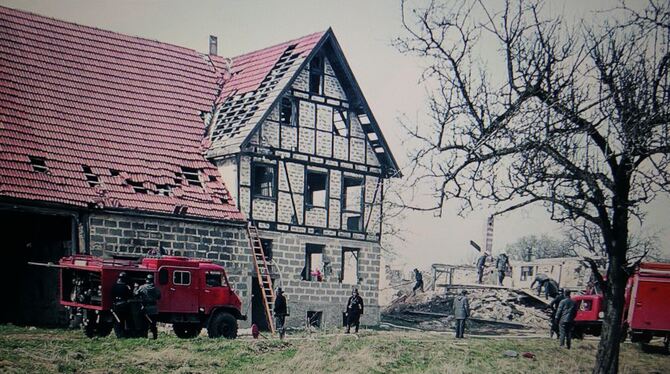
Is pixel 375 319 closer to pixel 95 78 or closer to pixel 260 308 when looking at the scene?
pixel 260 308

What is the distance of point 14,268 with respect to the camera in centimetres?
1529

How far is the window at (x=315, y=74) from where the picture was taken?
23266mm

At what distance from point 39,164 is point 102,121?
2.99m

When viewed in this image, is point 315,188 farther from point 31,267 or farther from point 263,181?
point 31,267

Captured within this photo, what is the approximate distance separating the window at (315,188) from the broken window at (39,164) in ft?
26.2

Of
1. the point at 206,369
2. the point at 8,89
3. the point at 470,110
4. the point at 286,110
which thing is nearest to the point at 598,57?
the point at 470,110

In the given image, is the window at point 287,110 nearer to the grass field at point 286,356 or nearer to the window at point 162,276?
the grass field at point 286,356

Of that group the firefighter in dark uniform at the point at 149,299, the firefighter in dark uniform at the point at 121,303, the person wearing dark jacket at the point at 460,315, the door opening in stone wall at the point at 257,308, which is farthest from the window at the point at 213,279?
the person wearing dark jacket at the point at 460,315

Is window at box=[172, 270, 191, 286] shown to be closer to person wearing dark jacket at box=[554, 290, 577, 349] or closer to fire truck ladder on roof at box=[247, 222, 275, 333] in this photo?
fire truck ladder on roof at box=[247, 222, 275, 333]

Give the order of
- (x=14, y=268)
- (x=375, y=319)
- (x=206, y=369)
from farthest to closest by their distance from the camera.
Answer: (x=375, y=319) → (x=14, y=268) → (x=206, y=369)

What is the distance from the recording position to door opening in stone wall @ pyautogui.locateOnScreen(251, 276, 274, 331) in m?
21.8

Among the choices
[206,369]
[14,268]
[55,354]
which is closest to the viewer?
[55,354]

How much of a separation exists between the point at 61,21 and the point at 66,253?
595cm

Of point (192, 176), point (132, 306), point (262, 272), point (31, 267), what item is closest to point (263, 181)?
point (192, 176)
